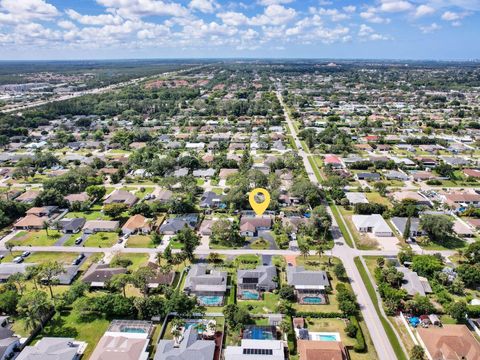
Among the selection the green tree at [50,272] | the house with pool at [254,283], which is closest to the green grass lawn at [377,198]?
the house with pool at [254,283]

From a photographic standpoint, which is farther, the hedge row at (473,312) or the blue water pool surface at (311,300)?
the blue water pool surface at (311,300)

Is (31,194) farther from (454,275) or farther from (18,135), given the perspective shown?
(454,275)

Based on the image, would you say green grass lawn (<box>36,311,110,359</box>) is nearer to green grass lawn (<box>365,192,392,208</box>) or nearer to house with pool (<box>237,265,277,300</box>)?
house with pool (<box>237,265,277,300</box>)

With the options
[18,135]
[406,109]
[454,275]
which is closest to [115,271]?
[454,275]

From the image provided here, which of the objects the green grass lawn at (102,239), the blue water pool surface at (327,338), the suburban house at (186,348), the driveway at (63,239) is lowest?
the driveway at (63,239)

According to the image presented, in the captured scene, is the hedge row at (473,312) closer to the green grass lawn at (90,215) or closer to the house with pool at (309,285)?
the house with pool at (309,285)

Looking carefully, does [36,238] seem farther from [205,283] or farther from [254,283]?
[254,283]

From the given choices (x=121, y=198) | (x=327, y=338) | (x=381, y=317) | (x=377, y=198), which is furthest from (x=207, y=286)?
(x=377, y=198)
